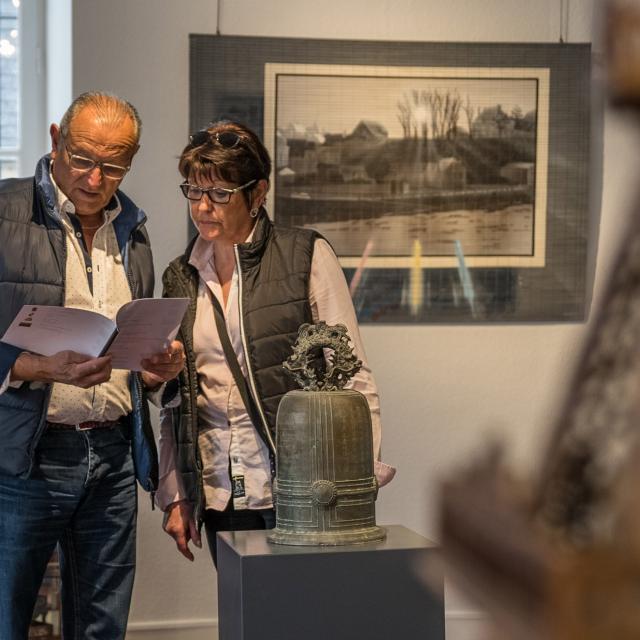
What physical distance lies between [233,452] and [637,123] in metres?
2.24

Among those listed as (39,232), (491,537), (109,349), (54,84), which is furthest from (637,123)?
(54,84)

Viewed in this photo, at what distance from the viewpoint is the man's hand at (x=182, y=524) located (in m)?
2.70

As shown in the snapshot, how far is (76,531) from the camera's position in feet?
9.15

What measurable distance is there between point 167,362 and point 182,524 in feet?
1.30

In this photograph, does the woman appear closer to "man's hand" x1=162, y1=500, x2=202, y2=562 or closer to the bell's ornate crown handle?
"man's hand" x1=162, y1=500, x2=202, y2=562

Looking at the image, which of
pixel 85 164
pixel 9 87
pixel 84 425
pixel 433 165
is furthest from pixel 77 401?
pixel 9 87

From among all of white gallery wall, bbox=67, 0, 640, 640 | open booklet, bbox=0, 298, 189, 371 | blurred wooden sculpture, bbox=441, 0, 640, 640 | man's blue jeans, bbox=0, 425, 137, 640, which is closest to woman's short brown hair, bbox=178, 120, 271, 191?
open booklet, bbox=0, 298, 189, 371

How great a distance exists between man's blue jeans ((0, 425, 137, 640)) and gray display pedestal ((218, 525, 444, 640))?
1.41 feet

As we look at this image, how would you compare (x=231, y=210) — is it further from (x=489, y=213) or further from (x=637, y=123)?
(x=637, y=123)

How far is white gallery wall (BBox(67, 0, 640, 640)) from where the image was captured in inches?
162

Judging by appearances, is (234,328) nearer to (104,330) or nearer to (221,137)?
(104,330)

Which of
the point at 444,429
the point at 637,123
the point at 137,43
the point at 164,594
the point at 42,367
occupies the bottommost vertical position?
the point at 164,594

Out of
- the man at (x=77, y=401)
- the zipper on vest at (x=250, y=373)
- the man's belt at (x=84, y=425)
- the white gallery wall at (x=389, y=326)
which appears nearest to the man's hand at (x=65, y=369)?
the man at (x=77, y=401)

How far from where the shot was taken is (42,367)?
2.54m
